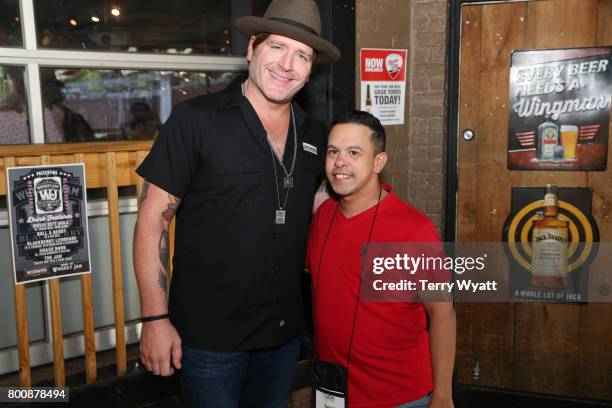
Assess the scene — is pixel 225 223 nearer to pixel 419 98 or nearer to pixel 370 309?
pixel 370 309

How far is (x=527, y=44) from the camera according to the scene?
373cm

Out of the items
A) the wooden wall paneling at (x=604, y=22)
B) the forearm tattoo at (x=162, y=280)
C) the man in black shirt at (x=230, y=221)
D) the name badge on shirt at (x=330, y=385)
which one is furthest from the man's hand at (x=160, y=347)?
the wooden wall paneling at (x=604, y=22)

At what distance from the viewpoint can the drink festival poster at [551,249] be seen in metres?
3.78

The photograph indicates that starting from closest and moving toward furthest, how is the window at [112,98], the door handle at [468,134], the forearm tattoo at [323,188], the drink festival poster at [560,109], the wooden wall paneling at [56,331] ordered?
the forearm tattoo at [323,188] → the wooden wall paneling at [56,331] → the window at [112,98] → the drink festival poster at [560,109] → the door handle at [468,134]

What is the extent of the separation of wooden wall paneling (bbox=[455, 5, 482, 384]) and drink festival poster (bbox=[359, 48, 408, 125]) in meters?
0.38

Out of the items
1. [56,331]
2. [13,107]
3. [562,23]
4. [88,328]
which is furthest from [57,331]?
[562,23]

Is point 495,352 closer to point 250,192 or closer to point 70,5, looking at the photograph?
point 250,192

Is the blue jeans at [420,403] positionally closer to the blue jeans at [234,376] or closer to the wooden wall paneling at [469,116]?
the blue jeans at [234,376]

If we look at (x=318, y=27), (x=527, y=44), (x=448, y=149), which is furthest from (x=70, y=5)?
(x=527, y=44)

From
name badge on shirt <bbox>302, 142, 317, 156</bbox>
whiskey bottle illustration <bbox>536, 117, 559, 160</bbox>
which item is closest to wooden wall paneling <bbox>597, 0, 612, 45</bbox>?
whiskey bottle illustration <bbox>536, 117, 559, 160</bbox>

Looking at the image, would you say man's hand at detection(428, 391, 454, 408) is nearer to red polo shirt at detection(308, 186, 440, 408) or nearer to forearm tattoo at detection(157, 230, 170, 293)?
red polo shirt at detection(308, 186, 440, 408)

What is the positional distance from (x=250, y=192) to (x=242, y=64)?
188cm

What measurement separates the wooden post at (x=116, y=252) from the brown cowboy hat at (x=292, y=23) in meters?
1.20

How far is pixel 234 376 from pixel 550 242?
8.26ft
